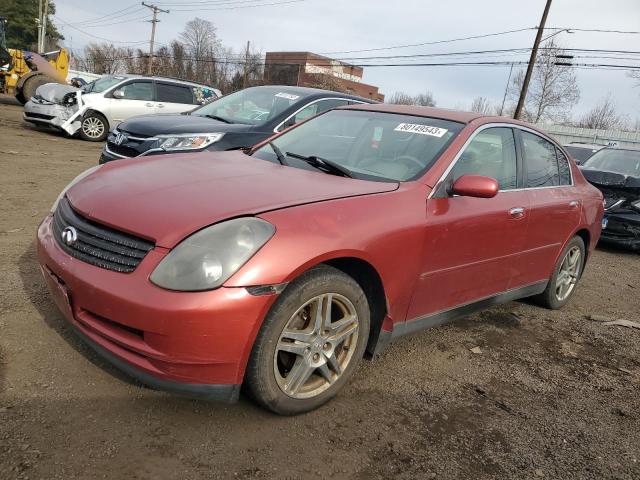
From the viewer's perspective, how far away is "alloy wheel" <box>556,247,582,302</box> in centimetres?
447

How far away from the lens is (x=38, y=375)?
96.3 inches

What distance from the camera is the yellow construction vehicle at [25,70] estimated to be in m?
17.7

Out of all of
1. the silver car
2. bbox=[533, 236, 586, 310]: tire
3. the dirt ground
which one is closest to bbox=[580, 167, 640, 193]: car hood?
bbox=[533, 236, 586, 310]: tire

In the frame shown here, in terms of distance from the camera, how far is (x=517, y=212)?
3426 mm

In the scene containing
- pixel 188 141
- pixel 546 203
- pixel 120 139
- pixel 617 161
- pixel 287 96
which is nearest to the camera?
pixel 546 203

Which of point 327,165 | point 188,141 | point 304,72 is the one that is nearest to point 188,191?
point 327,165

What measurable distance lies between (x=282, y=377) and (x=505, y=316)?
2.65 m

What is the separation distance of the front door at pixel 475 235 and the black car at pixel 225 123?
3060mm

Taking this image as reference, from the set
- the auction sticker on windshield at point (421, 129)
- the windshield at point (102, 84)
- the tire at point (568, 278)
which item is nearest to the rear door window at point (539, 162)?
the tire at point (568, 278)

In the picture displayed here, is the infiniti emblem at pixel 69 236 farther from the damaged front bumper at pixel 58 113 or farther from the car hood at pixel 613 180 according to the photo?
the damaged front bumper at pixel 58 113

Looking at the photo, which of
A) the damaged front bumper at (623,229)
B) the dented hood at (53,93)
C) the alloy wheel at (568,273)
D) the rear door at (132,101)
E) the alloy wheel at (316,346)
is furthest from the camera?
the dented hood at (53,93)

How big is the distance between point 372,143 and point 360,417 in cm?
176

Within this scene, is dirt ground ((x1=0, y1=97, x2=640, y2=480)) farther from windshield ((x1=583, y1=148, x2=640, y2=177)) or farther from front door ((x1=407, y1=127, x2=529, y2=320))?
windshield ((x1=583, y1=148, x2=640, y2=177))

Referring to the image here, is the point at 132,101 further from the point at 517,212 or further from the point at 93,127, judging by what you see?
the point at 517,212
